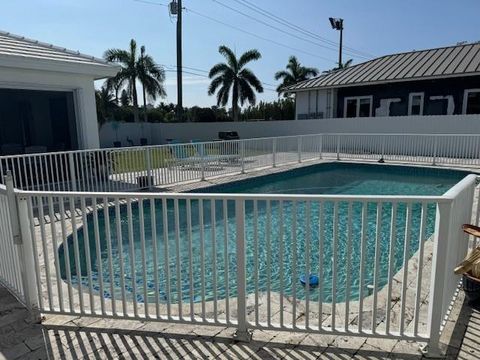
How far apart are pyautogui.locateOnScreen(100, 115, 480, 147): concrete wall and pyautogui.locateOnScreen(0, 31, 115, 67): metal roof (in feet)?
40.7

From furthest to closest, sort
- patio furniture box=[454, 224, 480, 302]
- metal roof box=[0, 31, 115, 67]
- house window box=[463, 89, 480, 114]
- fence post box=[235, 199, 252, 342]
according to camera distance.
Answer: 1. house window box=[463, 89, 480, 114]
2. metal roof box=[0, 31, 115, 67]
3. patio furniture box=[454, 224, 480, 302]
4. fence post box=[235, 199, 252, 342]

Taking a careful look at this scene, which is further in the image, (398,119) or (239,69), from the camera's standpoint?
(239,69)

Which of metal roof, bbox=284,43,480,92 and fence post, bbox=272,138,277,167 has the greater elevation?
metal roof, bbox=284,43,480,92

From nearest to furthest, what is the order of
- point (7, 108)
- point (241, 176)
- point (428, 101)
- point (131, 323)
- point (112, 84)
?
point (131, 323) < point (241, 176) < point (7, 108) < point (428, 101) < point (112, 84)

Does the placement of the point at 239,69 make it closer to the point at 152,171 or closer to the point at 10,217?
the point at 152,171

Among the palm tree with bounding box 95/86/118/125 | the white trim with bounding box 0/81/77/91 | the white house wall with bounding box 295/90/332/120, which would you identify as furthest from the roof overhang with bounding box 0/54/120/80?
the palm tree with bounding box 95/86/118/125

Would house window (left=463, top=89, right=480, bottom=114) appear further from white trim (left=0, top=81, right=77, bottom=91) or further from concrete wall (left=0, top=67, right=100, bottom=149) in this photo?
white trim (left=0, top=81, right=77, bottom=91)

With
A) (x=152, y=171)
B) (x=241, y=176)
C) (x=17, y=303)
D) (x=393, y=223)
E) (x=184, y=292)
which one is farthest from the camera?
(x=241, y=176)

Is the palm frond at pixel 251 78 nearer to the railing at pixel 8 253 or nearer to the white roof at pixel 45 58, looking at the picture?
the white roof at pixel 45 58

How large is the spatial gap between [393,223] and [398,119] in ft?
53.0

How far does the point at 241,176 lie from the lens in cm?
1086

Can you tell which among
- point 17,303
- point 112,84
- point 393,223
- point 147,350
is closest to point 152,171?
point 17,303

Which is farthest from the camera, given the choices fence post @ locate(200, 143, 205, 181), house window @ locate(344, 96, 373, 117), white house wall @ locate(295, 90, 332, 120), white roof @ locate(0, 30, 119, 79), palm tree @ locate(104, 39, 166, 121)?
palm tree @ locate(104, 39, 166, 121)

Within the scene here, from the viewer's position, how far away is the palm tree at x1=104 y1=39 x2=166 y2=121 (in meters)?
26.9
